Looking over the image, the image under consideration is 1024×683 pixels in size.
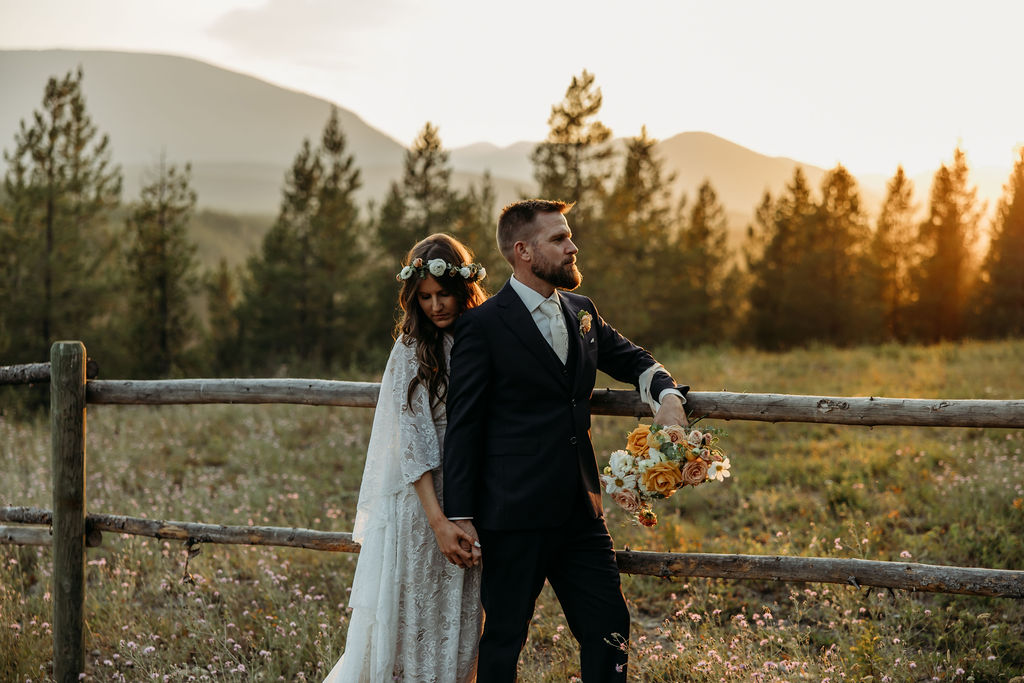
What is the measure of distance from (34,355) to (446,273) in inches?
1059

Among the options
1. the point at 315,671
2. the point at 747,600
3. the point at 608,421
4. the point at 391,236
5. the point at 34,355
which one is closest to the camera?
the point at 315,671

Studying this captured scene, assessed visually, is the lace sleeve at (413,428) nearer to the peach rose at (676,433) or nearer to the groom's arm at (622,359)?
the groom's arm at (622,359)

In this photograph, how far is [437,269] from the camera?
10.8 feet

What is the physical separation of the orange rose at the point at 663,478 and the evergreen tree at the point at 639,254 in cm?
2318

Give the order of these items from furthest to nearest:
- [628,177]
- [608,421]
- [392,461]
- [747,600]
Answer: [628,177], [608,421], [747,600], [392,461]

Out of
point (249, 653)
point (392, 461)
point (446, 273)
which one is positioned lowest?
point (249, 653)

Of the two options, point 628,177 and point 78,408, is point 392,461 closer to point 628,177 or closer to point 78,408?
point 78,408

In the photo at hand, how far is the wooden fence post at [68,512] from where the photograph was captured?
14.1 feet

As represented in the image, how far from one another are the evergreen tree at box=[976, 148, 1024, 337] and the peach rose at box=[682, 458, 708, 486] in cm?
3781

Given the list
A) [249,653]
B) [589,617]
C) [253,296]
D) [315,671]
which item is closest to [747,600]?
[589,617]

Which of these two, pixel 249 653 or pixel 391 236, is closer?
pixel 249 653

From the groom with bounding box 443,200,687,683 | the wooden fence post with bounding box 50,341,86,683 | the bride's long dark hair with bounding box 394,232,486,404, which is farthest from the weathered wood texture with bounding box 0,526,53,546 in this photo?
the groom with bounding box 443,200,687,683

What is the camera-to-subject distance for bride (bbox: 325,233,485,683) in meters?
3.39

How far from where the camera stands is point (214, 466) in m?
9.63
